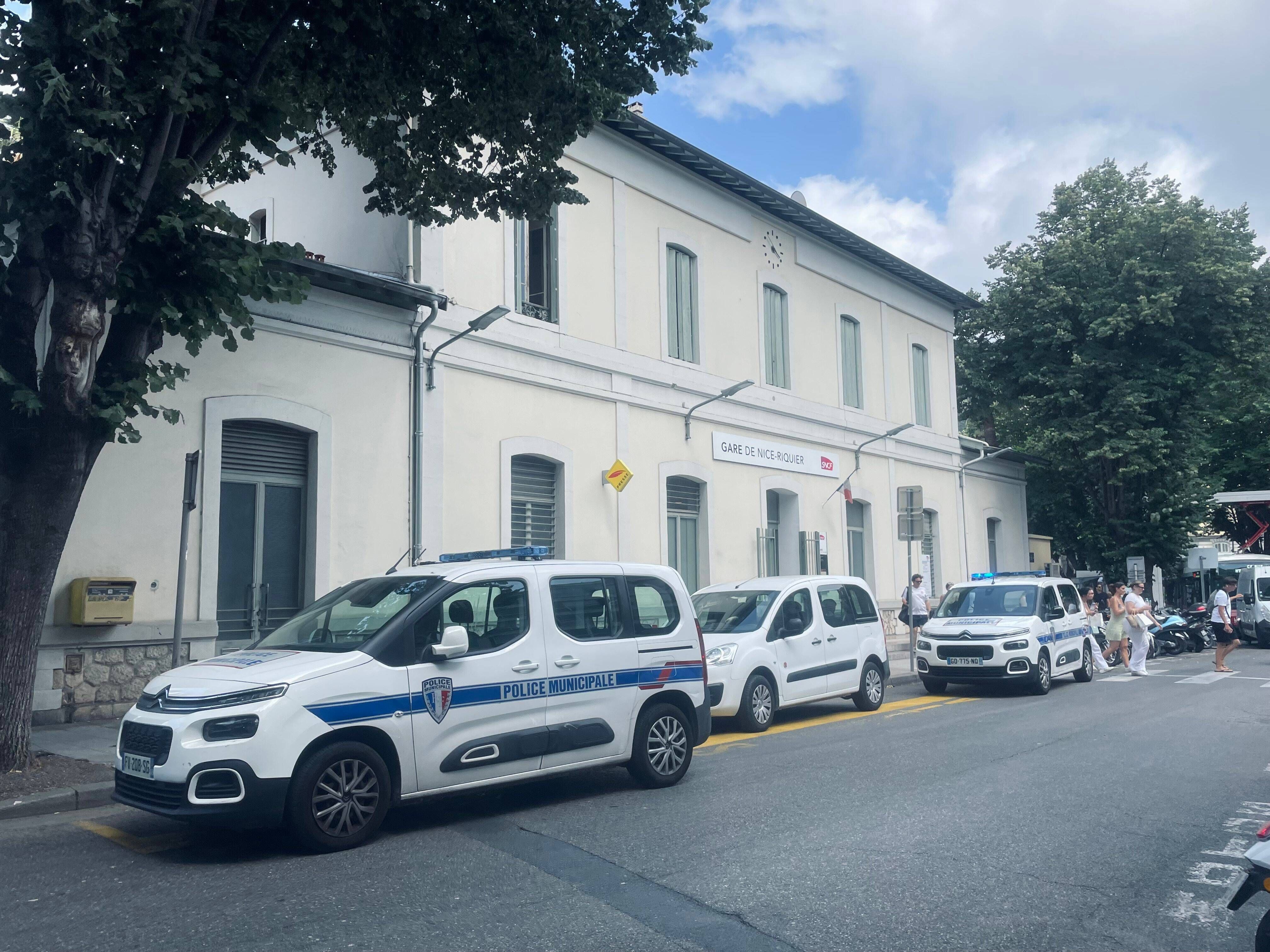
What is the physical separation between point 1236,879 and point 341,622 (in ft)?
18.4

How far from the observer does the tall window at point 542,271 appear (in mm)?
16766

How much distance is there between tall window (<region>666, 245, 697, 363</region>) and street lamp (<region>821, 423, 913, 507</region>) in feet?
18.4

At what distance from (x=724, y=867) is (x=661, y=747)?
96.9 inches

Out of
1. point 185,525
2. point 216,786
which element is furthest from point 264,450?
point 216,786

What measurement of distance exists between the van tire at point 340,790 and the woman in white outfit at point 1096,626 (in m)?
14.3

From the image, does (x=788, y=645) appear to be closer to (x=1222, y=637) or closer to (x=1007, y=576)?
(x=1007, y=576)

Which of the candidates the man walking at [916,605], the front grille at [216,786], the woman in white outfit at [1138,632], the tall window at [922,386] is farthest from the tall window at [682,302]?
the front grille at [216,786]

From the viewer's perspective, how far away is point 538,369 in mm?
16375

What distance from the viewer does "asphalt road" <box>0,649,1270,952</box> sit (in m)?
4.91

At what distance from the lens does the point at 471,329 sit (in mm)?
14328

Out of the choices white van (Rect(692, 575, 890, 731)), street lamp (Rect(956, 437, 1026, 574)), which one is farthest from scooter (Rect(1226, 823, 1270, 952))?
street lamp (Rect(956, 437, 1026, 574))

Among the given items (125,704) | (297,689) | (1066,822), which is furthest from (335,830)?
(125,704)

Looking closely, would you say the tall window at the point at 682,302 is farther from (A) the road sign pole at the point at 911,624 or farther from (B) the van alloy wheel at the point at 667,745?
(B) the van alloy wheel at the point at 667,745

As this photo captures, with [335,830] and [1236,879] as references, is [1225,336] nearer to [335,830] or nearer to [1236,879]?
[1236,879]
